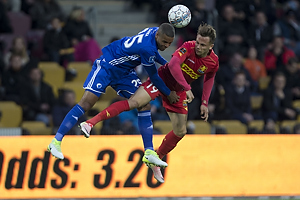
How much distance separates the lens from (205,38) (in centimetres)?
889

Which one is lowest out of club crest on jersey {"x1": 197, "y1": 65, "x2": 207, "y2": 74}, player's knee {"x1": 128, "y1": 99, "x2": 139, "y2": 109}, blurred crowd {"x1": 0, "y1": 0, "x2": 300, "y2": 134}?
blurred crowd {"x1": 0, "y1": 0, "x2": 300, "y2": 134}

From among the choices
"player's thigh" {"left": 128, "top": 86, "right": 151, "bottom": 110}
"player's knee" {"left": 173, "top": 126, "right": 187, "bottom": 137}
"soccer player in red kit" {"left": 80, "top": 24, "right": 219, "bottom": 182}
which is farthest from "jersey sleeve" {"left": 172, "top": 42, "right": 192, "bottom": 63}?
"player's knee" {"left": 173, "top": 126, "right": 187, "bottom": 137}

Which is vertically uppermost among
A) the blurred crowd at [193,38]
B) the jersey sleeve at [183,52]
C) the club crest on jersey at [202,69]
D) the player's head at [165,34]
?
the player's head at [165,34]

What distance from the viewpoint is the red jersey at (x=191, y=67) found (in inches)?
360

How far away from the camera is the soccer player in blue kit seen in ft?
28.5

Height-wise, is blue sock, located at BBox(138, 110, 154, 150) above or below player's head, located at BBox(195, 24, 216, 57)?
below

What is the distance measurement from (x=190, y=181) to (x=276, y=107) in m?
3.70

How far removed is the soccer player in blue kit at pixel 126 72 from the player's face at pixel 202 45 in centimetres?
46

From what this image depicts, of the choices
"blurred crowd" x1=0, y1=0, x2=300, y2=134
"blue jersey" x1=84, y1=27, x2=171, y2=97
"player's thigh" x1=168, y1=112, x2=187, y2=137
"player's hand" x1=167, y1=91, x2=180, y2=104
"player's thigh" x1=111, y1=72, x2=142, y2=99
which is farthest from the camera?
"blurred crowd" x1=0, y1=0, x2=300, y2=134

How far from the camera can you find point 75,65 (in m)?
14.3

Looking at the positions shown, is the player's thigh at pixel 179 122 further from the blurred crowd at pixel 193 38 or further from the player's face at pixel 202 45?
the blurred crowd at pixel 193 38

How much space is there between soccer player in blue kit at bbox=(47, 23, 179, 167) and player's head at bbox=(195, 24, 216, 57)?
0.45 metres

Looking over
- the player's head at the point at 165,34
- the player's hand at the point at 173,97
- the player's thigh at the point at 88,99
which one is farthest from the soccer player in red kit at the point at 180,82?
the player's head at the point at 165,34

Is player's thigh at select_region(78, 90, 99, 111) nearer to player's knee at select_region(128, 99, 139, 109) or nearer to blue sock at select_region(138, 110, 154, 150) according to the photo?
player's knee at select_region(128, 99, 139, 109)
